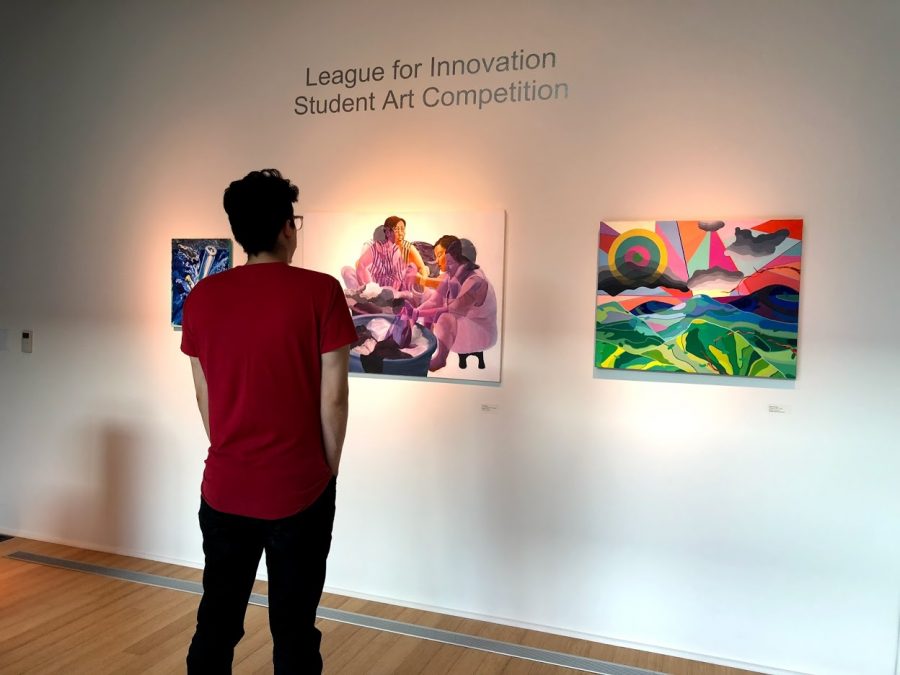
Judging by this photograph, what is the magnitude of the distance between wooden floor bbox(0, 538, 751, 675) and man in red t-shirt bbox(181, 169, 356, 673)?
1066 mm

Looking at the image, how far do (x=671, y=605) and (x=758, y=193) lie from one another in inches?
75.1

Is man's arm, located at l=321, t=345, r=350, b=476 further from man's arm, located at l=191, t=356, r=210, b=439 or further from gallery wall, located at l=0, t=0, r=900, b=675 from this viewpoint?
gallery wall, located at l=0, t=0, r=900, b=675

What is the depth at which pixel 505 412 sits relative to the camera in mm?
3244

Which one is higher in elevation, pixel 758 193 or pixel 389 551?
pixel 758 193

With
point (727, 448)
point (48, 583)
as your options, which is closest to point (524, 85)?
point (727, 448)

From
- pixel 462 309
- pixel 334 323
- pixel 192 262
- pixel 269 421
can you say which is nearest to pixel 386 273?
pixel 462 309

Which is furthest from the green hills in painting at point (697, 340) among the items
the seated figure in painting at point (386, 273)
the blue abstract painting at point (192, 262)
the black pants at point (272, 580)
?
the blue abstract painting at point (192, 262)

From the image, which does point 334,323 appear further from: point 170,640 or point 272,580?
point 170,640

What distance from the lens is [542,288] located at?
3.17 m

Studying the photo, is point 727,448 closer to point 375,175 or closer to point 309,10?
point 375,175

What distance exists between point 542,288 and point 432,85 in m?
1.18

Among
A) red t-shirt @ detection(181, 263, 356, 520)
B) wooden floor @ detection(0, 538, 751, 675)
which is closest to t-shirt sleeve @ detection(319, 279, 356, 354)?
red t-shirt @ detection(181, 263, 356, 520)

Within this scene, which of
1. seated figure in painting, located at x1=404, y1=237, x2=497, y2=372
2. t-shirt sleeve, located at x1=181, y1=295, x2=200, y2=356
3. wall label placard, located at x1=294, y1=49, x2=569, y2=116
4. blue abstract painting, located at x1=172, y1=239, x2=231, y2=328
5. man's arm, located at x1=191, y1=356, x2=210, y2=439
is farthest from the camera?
blue abstract painting, located at x1=172, y1=239, x2=231, y2=328

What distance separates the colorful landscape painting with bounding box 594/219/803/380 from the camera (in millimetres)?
2805
